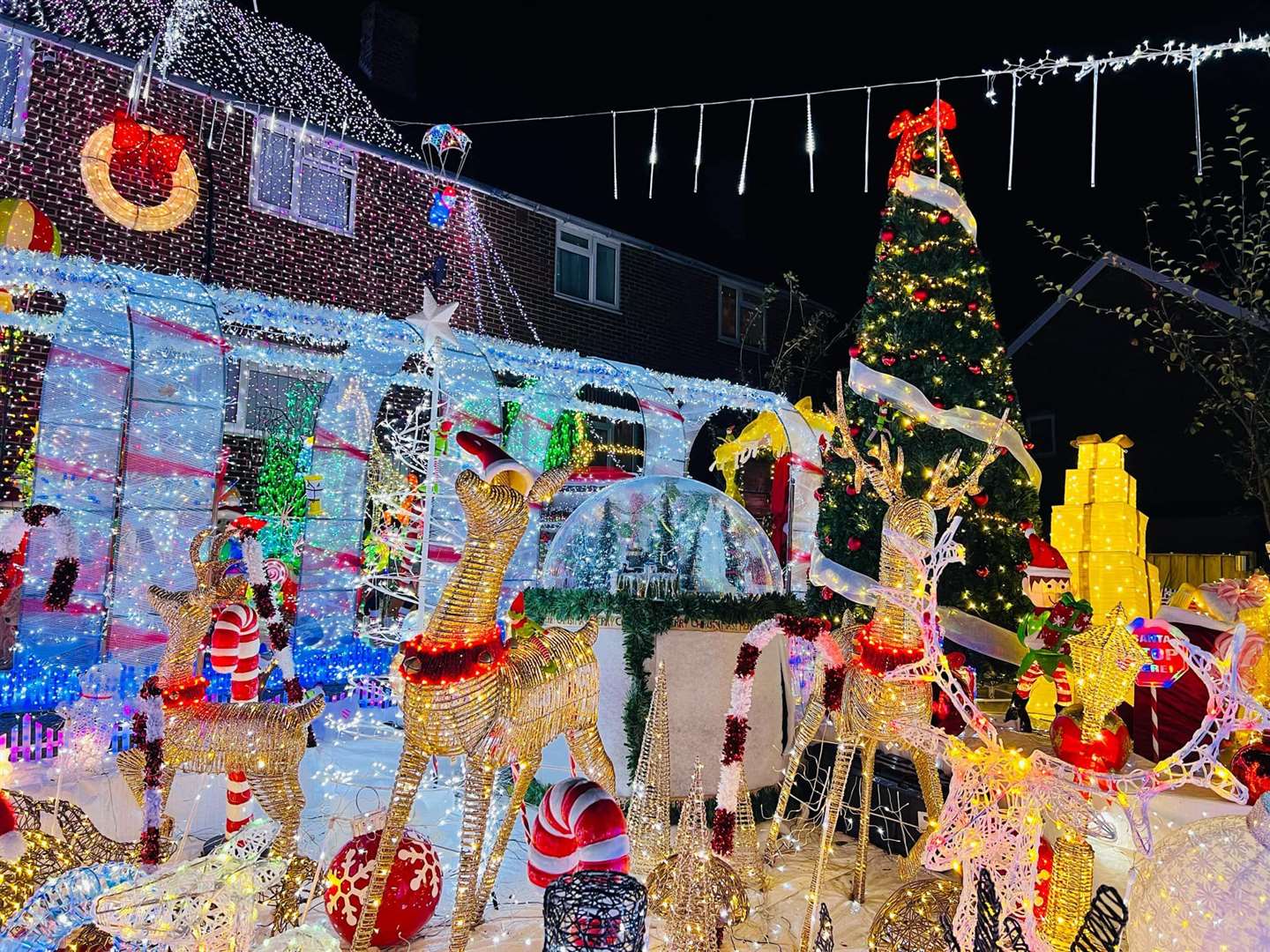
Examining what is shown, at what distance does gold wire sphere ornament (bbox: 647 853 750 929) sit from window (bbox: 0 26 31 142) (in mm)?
10990

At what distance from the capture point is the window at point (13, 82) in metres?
9.65

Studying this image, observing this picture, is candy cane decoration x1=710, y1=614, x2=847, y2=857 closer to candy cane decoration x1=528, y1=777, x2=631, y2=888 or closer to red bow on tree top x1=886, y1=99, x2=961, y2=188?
candy cane decoration x1=528, y1=777, x2=631, y2=888

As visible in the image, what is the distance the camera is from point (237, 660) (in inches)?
198

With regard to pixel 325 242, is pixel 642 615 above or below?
below

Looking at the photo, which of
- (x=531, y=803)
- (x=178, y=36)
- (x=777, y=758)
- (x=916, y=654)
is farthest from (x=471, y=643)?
(x=178, y=36)

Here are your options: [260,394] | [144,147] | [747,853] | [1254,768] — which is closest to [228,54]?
[144,147]

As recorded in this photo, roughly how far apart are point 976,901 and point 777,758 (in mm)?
3642

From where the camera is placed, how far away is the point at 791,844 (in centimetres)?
521

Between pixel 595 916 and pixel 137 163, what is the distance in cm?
1061

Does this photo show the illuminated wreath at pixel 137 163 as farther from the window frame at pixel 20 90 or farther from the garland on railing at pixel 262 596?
the garland on railing at pixel 262 596

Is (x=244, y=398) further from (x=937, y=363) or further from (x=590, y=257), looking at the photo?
(x=937, y=363)

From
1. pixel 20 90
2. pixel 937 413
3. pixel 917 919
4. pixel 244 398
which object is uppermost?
pixel 20 90

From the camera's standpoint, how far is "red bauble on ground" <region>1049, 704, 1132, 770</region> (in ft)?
10.8

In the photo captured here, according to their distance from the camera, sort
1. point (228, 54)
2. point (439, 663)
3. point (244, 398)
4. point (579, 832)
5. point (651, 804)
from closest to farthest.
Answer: point (579, 832)
point (439, 663)
point (651, 804)
point (228, 54)
point (244, 398)
